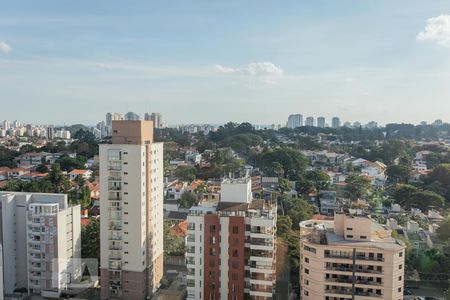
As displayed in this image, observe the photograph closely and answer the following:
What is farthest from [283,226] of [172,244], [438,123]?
[438,123]

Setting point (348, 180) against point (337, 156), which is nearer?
point (348, 180)

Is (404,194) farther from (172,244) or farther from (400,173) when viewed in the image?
(172,244)

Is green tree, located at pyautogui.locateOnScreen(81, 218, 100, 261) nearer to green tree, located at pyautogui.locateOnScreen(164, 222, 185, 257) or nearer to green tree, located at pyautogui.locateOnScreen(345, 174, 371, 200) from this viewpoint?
green tree, located at pyautogui.locateOnScreen(164, 222, 185, 257)

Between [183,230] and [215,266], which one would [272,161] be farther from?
[215,266]

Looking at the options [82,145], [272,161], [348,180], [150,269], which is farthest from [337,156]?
[150,269]

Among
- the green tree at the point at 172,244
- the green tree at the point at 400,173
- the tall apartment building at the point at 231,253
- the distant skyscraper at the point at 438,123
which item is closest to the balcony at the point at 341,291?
the tall apartment building at the point at 231,253

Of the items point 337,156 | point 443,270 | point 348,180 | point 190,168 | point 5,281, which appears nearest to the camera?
point 5,281
